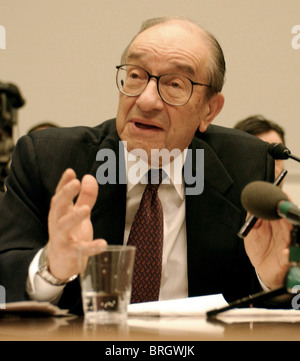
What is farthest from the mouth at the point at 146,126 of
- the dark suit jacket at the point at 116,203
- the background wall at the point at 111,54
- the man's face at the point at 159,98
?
the background wall at the point at 111,54

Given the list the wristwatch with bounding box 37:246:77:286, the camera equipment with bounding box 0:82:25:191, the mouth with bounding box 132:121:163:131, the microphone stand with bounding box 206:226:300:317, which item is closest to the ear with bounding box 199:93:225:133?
the mouth with bounding box 132:121:163:131

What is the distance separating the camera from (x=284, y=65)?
3.23m

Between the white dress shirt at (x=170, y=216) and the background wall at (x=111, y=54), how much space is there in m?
1.78

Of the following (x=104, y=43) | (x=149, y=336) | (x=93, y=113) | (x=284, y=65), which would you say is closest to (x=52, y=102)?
(x=93, y=113)

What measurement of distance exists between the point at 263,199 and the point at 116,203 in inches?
25.5

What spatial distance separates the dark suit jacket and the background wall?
1675mm

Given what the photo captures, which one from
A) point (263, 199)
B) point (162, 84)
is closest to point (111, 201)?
point (162, 84)

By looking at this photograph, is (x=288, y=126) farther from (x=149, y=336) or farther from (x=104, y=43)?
(x=149, y=336)

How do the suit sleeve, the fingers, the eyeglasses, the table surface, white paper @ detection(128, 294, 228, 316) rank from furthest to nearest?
the eyeglasses < the suit sleeve < the fingers < white paper @ detection(128, 294, 228, 316) < the table surface

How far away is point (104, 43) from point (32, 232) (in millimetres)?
2181

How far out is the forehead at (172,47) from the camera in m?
1.44

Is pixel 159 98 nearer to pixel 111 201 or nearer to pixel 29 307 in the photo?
pixel 111 201

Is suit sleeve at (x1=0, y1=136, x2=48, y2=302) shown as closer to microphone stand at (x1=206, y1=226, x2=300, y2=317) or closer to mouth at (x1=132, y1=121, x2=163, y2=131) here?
mouth at (x1=132, y1=121, x2=163, y2=131)

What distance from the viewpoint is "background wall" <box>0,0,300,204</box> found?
3221 millimetres
